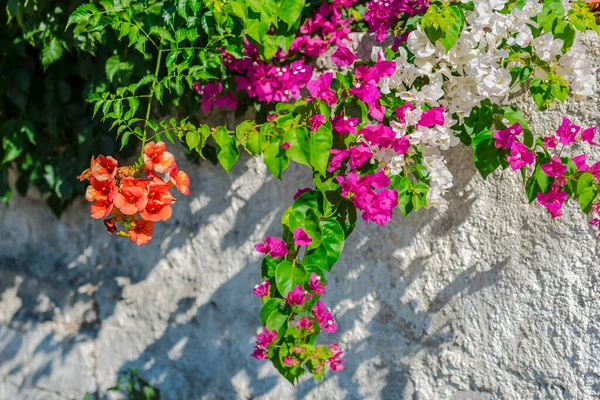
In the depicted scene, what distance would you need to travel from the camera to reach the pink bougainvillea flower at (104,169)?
55.1 inches

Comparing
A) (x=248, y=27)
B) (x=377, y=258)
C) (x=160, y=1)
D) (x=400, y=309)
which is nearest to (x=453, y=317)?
(x=400, y=309)

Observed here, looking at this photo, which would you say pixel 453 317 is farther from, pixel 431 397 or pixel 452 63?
pixel 452 63

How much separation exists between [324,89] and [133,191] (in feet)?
1.65

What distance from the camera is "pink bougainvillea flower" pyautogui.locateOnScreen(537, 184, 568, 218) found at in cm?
144

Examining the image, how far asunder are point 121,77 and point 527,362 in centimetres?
151

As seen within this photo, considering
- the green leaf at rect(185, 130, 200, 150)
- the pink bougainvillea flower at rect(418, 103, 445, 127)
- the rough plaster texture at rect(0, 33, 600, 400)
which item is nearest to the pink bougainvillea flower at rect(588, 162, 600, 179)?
the rough plaster texture at rect(0, 33, 600, 400)

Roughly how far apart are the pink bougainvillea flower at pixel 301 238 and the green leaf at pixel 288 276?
6 cm

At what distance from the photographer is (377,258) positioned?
1954 mm

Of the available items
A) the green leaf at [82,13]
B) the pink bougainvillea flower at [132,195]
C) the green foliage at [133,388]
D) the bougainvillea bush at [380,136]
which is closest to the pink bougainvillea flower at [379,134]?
the bougainvillea bush at [380,136]

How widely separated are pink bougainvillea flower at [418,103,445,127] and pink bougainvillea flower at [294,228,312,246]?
1.25 feet

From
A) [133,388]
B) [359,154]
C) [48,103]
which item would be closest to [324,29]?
[359,154]

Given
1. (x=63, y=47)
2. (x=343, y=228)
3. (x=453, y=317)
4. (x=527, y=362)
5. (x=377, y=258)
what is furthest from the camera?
(x=63, y=47)

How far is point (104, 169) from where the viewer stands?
4.65 ft

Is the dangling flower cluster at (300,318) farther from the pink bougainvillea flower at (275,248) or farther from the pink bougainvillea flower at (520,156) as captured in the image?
the pink bougainvillea flower at (520,156)
